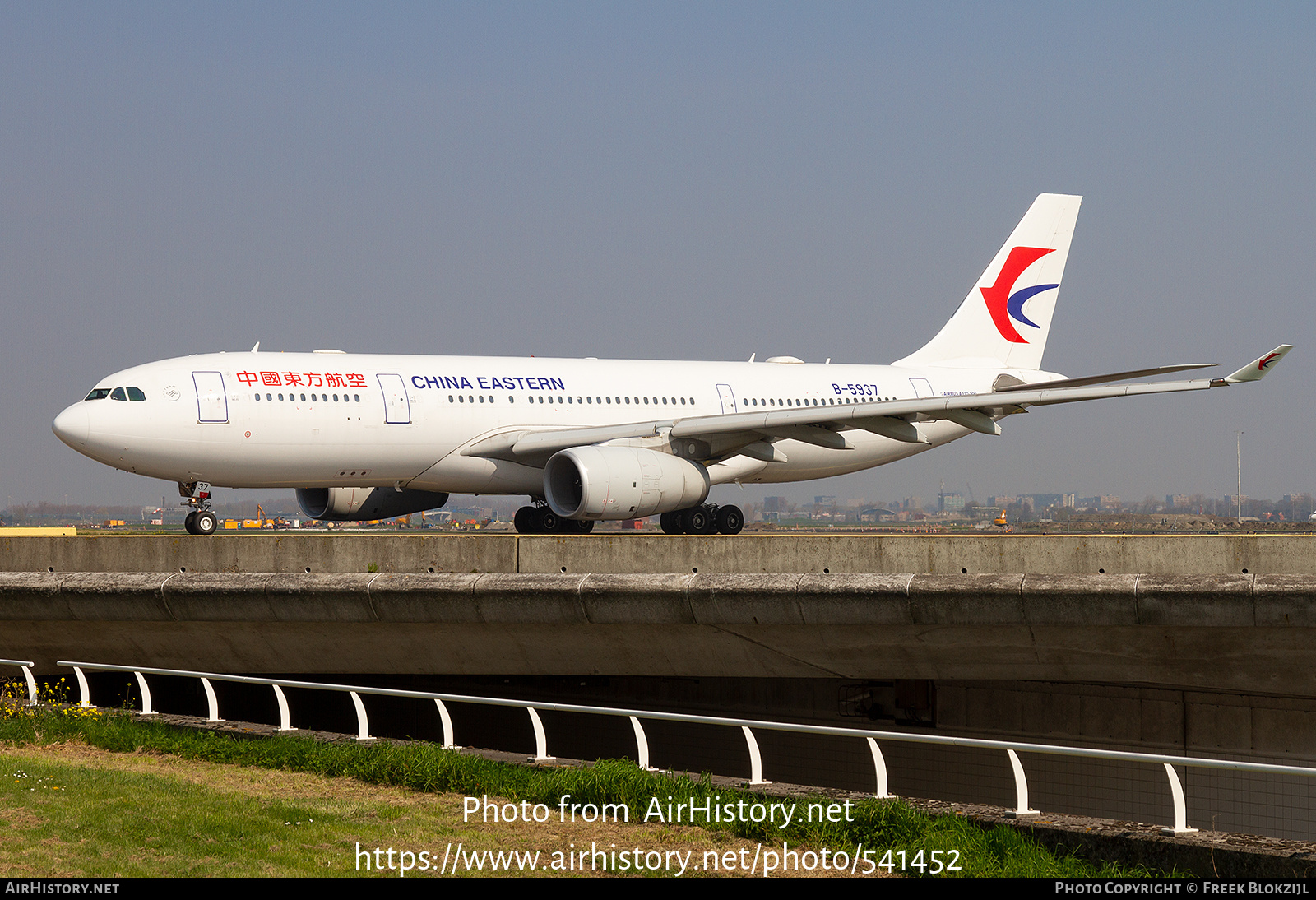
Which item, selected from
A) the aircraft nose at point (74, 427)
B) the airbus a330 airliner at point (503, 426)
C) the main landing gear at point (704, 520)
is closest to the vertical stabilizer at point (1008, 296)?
the airbus a330 airliner at point (503, 426)

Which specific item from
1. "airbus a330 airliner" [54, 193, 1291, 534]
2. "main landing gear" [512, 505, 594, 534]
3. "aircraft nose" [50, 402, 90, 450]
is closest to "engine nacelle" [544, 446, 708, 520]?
"airbus a330 airliner" [54, 193, 1291, 534]

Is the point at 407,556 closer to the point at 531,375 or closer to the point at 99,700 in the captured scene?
the point at 99,700

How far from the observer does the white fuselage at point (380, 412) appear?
2153cm

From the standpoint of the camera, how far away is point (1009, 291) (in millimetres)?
32406

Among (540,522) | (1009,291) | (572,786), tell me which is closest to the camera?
(572,786)

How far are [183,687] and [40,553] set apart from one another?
4.05 metres

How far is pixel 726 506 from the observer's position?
81.8ft

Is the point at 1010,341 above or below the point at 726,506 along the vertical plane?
above

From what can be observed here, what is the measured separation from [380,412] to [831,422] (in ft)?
26.7

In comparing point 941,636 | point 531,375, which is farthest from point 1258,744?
point 531,375

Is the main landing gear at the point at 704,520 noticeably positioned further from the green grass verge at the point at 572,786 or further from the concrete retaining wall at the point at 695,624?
the green grass verge at the point at 572,786

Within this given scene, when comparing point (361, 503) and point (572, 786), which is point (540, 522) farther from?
point (572, 786)

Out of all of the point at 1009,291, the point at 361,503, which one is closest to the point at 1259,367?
the point at 1009,291

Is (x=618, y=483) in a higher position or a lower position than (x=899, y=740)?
higher
